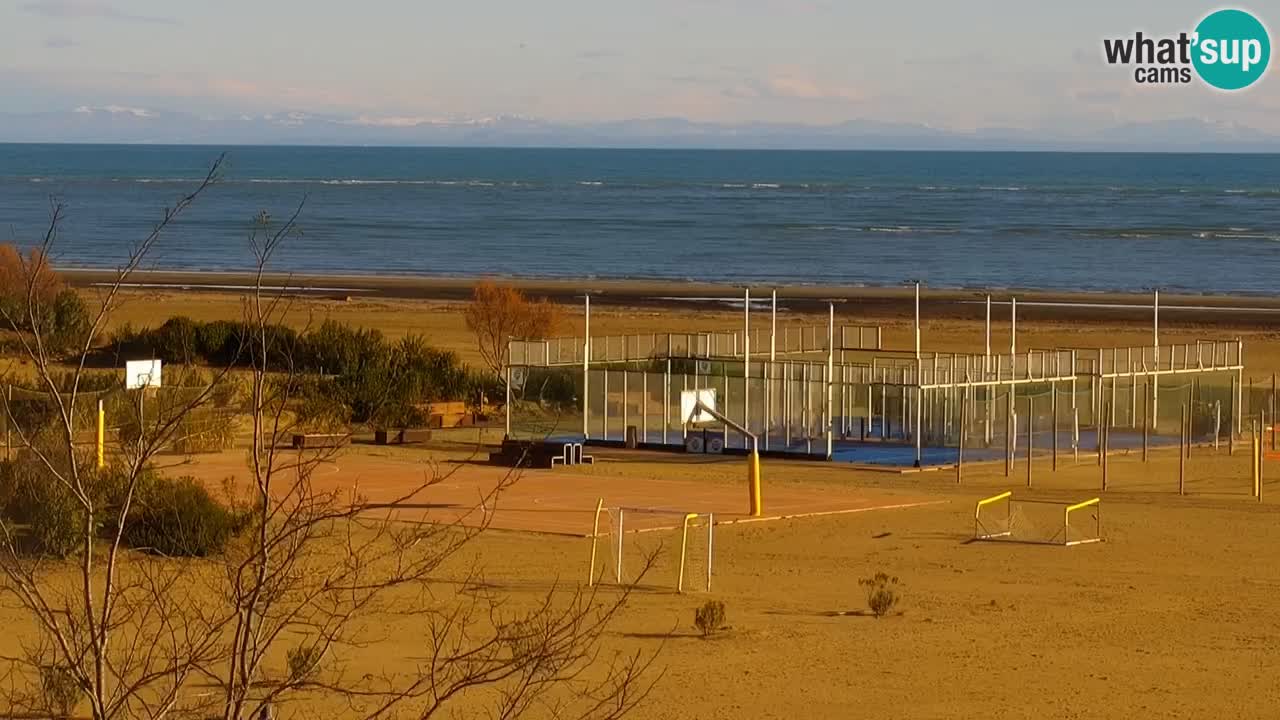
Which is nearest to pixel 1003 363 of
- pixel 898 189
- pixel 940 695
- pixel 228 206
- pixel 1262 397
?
pixel 1262 397

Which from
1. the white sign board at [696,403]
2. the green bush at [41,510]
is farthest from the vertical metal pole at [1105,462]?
the green bush at [41,510]

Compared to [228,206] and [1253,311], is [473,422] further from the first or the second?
[228,206]

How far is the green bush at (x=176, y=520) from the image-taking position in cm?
1922

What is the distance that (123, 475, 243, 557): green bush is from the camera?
1922cm

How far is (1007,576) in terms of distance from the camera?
782 inches

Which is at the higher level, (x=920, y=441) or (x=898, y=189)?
(x=898, y=189)

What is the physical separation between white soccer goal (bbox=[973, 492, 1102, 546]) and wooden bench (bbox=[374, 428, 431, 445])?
10.9m

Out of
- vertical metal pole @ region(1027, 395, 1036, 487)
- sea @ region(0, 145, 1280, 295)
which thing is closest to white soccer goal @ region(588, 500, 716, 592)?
vertical metal pole @ region(1027, 395, 1036, 487)

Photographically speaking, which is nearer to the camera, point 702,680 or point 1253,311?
point 702,680

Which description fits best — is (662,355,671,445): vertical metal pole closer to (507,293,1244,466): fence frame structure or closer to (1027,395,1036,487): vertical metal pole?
(507,293,1244,466): fence frame structure

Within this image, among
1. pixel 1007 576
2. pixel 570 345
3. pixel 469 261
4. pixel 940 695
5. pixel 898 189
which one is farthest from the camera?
pixel 898 189

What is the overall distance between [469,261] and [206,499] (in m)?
68.5

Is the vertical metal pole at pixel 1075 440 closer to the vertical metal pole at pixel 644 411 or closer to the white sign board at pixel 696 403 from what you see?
the white sign board at pixel 696 403

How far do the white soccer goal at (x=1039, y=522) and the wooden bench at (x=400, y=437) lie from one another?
1090 centimetres
